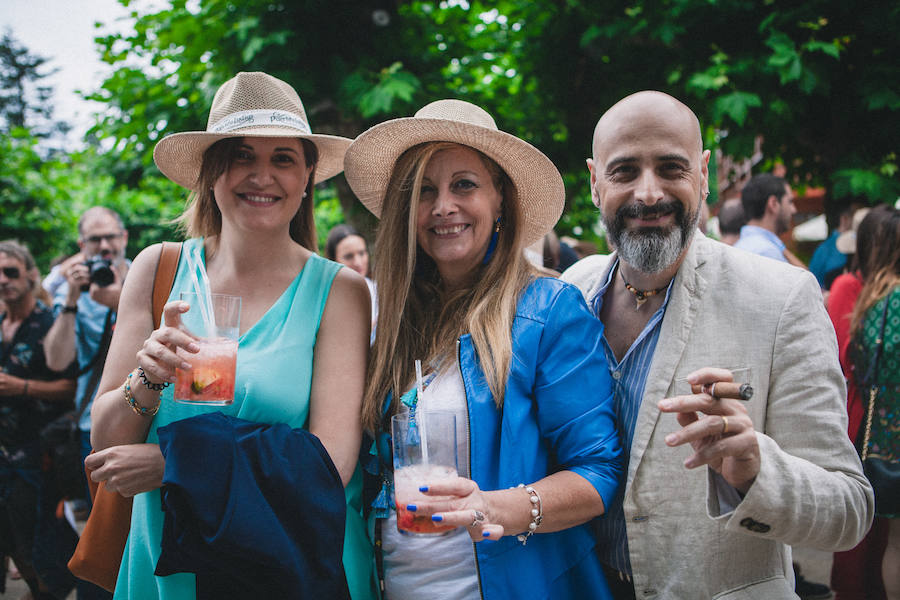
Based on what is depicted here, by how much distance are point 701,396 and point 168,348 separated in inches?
53.0

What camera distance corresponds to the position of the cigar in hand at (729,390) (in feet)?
4.76

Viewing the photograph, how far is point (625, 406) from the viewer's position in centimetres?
204

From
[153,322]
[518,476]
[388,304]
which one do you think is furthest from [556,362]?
[153,322]

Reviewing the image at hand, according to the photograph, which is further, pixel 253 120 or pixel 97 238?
pixel 97 238

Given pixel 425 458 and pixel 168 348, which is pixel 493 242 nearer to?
pixel 425 458

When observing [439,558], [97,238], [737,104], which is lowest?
[439,558]

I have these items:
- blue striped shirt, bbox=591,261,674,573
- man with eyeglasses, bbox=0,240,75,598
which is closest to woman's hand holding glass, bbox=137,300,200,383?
blue striped shirt, bbox=591,261,674,573

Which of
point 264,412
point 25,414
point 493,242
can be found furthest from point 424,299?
point 25,414

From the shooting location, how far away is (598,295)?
2.30 m

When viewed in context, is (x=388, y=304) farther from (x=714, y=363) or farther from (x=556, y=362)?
(x=714, y=363)

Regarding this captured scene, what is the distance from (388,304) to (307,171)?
0.58 m

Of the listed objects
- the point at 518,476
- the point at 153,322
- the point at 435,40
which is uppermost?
the point at 435,40

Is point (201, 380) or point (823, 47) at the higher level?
point (823, 47)

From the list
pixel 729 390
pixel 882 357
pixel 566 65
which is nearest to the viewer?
pixel 729 390
